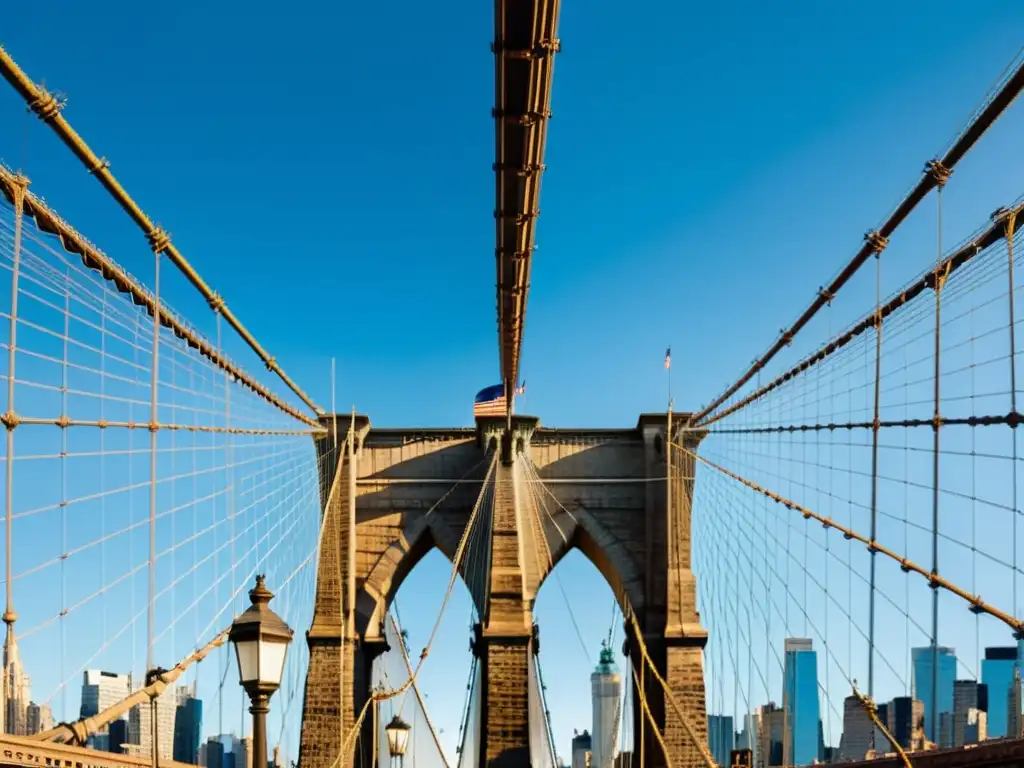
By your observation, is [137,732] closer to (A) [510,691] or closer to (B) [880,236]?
(A) [510,691]

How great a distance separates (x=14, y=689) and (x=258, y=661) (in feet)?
8.96

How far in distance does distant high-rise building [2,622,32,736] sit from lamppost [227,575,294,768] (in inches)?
72.1

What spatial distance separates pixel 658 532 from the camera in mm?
27359

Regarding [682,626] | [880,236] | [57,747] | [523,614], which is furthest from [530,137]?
[682,626]

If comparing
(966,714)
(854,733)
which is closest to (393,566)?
(966,714)

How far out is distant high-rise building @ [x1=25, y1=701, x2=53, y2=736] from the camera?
10609mm

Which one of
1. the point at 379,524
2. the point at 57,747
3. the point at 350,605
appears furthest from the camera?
the point at 379,524

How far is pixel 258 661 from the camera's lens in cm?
761

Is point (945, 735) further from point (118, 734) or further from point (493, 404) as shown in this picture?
point (118, 734)

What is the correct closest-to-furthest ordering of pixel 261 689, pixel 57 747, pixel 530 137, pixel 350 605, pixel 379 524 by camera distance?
pixel 261 689
pixel 57 747
pixel 530 137
pixel 350 605
pixel 379 524

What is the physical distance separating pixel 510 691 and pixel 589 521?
180 inches

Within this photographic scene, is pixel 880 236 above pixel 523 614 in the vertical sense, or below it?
above

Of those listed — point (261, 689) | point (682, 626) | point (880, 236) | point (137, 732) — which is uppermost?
point (880, 236)

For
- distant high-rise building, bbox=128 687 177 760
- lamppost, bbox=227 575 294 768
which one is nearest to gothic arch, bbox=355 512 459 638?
distant high-rise building, bbox=128 687 177 760
